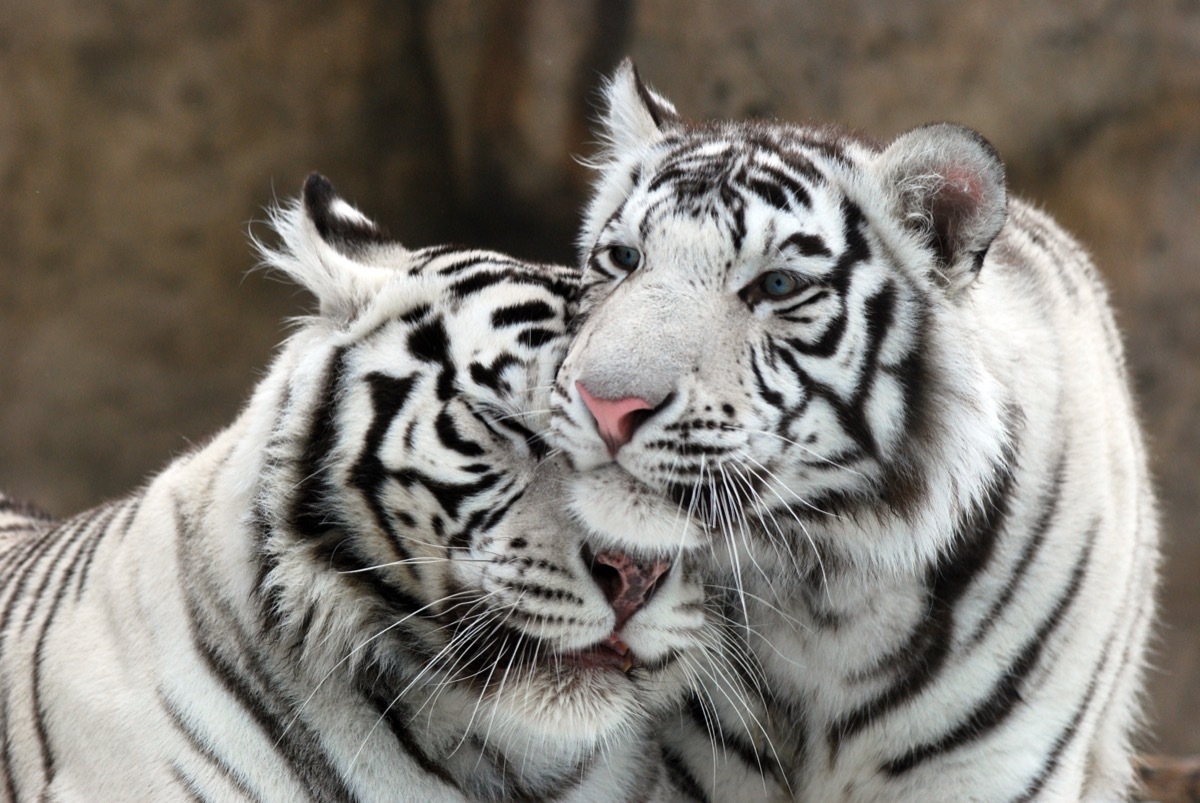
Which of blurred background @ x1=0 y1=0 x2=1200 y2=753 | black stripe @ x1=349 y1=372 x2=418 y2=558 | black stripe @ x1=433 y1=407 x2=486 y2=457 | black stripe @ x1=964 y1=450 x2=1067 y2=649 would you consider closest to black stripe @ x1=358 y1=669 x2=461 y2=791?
black stripe @ x1=349 y1=372 x2=418 y2=558

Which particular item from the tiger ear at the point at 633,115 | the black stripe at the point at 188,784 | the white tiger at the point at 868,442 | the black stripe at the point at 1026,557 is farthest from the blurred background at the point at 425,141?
the black stripe at the point at 188,784

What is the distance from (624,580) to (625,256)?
1.62ft

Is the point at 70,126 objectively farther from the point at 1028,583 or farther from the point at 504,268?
the point at 1028,583

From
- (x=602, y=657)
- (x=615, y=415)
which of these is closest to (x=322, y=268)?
(x=615, y=415)

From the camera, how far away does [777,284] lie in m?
1.93

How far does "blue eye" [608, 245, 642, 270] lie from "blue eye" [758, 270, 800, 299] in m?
0.19

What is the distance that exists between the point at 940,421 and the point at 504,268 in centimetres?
70

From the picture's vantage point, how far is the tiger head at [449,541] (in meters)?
1.88

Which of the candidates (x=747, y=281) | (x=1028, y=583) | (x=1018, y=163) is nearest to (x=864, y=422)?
(x=747, y=281)

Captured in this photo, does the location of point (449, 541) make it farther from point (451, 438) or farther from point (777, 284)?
point (777, 284)

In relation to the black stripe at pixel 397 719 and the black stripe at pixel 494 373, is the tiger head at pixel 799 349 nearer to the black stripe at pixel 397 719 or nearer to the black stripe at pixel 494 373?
the black stripe at pixel 494 373

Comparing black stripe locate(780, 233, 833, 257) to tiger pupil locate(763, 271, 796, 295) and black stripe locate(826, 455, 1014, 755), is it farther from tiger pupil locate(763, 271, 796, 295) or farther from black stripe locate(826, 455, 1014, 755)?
black stripe locate(826, 455, 1014, 755)

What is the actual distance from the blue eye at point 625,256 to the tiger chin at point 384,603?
0.35ft

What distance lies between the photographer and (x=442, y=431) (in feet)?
6.36
